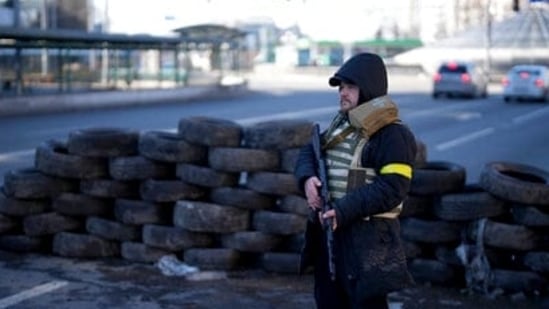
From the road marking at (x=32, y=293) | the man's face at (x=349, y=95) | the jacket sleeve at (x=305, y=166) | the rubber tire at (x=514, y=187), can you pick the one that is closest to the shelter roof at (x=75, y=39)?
the road marking at (x=32, y=293)

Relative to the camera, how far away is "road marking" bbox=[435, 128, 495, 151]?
20098 mm

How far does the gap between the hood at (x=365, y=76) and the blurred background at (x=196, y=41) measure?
585cm

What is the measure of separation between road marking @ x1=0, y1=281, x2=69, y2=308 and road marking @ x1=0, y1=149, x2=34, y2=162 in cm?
956

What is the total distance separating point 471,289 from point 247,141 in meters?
2.34

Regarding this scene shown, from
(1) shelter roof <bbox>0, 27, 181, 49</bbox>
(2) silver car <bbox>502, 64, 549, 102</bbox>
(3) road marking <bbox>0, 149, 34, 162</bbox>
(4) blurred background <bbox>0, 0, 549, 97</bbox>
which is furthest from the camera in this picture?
(2) silver car <bbox>502, 64, 549, 102</bbox>

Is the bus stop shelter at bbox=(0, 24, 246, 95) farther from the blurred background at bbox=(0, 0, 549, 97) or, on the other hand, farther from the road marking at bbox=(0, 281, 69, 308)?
the road marking at bbox=(0, 281, 69, 308)

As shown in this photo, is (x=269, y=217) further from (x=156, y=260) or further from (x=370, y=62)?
(x=370, y=62)

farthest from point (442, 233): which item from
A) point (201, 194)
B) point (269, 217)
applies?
point (201, 194)

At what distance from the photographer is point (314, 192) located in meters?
4.36

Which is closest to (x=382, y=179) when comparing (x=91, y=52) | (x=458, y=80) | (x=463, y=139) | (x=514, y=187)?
(x=514, y=187)

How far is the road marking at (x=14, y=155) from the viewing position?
1658cm

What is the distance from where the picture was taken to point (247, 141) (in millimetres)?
8180

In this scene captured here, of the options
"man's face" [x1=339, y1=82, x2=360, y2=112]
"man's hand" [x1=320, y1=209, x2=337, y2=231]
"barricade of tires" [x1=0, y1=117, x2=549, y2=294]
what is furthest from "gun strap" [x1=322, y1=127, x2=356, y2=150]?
"barricade of tires" [x1=0, y1=117, x2=549, y2=294]

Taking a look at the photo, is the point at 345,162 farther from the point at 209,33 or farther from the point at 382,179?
the point at 209,33
